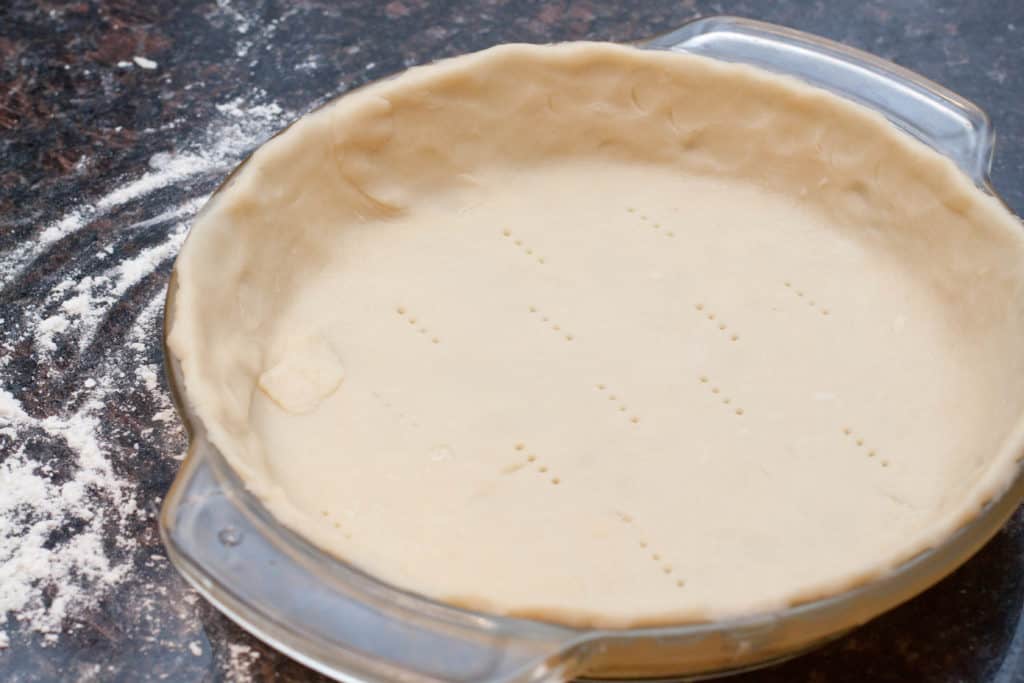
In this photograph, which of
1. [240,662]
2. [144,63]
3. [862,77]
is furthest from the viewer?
[144,63]

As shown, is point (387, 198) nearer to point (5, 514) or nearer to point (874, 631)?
point (5, 514)

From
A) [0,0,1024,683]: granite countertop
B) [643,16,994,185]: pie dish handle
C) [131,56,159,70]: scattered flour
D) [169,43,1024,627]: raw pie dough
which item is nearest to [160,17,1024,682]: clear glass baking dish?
[169,43,1024,627]: raw pie dough

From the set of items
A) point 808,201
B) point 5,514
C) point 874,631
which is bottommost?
point 5,514

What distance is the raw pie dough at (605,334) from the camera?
1.22m

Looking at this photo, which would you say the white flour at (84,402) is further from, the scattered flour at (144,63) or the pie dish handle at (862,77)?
the pie dish handle at (862,77)

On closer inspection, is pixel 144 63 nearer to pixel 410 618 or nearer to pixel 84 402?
pixel 84 402

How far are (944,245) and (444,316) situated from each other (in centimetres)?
65

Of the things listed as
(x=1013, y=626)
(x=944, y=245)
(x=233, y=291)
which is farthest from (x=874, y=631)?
(x=233, y=291)

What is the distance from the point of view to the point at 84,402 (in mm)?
1438

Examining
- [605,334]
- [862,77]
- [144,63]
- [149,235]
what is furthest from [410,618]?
[144,63]

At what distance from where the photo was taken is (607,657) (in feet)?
3.22

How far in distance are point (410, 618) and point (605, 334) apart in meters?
0.60

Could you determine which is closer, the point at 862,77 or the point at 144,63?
the point at 862,77

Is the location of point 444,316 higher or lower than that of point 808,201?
lower
